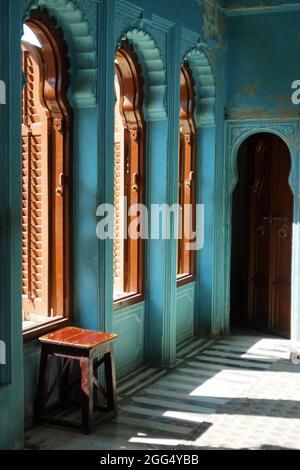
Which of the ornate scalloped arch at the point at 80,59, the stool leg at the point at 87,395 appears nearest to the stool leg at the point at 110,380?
the stool leg at the point at 87,395

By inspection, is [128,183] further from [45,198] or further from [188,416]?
[188,416]

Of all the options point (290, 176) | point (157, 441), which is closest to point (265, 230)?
point (290, 176)

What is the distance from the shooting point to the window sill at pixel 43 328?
5035 mm

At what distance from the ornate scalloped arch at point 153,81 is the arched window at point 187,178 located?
46.4 inches

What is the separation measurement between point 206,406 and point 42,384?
1504 millimetres

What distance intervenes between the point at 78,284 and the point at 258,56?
4.02 meters

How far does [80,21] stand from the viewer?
528 cm

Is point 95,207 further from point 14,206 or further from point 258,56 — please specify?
point 258,56

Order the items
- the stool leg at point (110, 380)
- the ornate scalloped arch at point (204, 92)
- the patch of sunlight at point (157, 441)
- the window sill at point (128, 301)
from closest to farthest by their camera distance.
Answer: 1. the patch of sunlight at point (157, 441)
2. the stool leg at point (110, 380)
3. the window sill at point (128, 301)
4. the ornate scalloped arch at point (204, 92)

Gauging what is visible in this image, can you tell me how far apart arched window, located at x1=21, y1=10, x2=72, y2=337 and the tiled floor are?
1.05 metres

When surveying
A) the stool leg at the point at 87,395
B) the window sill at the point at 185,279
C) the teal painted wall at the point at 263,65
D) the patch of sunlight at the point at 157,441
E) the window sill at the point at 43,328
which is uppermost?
the teal painted wall at the point at 263,65

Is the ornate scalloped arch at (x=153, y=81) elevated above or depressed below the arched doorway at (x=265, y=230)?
above

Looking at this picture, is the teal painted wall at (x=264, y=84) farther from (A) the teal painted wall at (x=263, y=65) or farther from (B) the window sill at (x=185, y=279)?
(B) the window sill at (x=185, y=279)

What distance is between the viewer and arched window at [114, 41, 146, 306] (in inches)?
264
